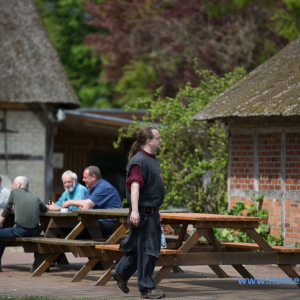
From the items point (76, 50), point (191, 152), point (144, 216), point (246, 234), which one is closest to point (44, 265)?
point (144, 216)

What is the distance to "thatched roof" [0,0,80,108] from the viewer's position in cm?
1412

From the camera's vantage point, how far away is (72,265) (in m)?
9.83

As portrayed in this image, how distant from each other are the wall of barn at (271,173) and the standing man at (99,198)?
275 cm

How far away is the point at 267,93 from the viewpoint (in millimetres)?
9969

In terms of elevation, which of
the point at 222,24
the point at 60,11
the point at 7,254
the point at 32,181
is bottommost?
the point at 7,254

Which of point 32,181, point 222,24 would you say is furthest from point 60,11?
point 32,181

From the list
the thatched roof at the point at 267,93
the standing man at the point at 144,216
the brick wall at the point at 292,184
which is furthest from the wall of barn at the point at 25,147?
the standing man at the point at 144,216

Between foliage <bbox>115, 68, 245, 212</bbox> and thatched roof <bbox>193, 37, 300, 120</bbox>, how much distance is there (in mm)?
1631

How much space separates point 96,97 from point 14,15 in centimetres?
1570

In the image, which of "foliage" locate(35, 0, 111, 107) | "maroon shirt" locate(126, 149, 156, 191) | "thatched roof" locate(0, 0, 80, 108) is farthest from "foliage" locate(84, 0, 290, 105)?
"maroon shirt" locate(126, 149, 156, 191)

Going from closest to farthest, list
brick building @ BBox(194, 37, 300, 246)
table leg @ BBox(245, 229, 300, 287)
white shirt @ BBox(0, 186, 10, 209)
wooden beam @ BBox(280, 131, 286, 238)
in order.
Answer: table leg @ BBox(245, 229, 300, 287) < white shirt @ BBox(0, 186, 10, 209) < brick building @ BBox(194, 37, 300, 246) < wooden beam @ BBox(280, 131, 286, 238)

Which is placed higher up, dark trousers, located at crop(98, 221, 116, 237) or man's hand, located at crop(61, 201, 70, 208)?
man's hand, located at crop(61, 201, 70, 208)

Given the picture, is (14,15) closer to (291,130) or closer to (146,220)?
(291,130)

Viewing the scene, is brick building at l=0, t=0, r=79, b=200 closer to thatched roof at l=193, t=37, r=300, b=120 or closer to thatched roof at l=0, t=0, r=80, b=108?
thatched roof at l=0, t=0, r=80, b=108
